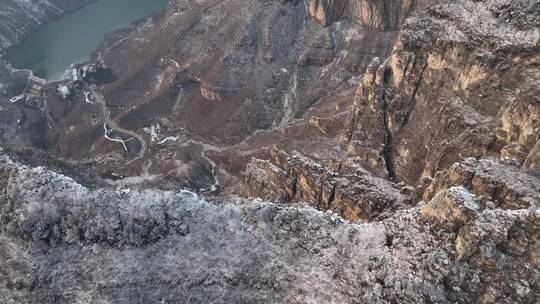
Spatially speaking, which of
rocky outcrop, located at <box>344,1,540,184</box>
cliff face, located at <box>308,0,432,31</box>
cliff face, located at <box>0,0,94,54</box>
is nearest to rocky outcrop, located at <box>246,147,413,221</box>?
rocky outcrop, located at <box>344,1,540,184</box>

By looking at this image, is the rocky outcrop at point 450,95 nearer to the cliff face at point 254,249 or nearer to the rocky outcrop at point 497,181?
the rocky outcrop at point 497,181

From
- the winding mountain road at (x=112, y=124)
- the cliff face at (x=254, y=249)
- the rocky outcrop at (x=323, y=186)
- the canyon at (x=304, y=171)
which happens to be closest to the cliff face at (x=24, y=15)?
the canyon at (x=304, y=171)

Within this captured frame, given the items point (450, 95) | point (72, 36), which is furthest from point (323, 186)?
point (72, 36)

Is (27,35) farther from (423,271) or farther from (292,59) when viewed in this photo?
(423,271)

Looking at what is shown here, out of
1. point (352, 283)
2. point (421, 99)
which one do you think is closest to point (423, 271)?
point (352, 283)

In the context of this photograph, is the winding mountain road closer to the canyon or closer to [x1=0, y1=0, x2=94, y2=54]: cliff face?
the canyon

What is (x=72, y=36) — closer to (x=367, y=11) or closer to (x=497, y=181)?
(x=367, y=11)
